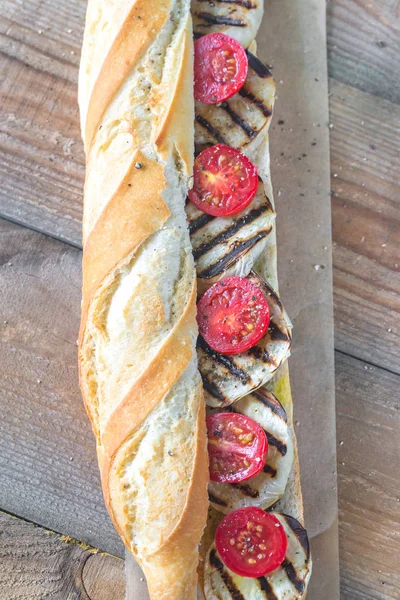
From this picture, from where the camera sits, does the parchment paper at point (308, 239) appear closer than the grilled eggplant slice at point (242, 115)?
No

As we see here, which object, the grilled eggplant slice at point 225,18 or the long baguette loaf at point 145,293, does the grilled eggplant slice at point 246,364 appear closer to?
the long baguette loaf at point 145,293

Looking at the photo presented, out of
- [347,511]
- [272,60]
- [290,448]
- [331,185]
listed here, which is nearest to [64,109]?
[272,60]

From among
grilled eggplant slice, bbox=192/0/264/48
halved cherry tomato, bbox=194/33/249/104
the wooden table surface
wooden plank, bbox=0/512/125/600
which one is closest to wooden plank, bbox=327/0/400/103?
the wooden table surface

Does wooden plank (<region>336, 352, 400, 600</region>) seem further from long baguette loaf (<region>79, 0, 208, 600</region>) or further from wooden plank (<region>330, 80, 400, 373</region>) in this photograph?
long baguette loaf (<region>79, 0, 208, 600</region>)

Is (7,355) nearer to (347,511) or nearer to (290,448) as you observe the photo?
(290,448)

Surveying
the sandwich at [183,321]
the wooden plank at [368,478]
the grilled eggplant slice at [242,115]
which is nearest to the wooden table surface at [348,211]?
the wooden plank at [368,478]

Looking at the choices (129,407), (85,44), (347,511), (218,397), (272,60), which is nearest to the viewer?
(129,407)
